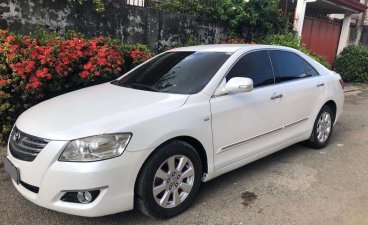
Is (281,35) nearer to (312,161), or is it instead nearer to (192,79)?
(312,161)

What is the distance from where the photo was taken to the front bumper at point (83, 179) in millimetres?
2889

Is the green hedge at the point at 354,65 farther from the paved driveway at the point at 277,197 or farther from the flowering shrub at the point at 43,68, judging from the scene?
the flowering shrub at the point at 43,68

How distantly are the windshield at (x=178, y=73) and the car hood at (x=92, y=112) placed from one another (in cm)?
20

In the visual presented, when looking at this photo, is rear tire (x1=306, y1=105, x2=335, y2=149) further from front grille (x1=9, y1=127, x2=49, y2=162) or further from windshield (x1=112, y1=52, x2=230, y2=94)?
front grille (x1=9, y1=127, x2=49, y2=162)

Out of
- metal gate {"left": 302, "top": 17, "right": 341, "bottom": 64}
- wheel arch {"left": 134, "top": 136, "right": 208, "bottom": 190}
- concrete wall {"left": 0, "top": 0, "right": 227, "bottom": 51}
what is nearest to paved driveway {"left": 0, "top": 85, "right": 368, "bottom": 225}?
wheel arch {"left": 134, "top": 136, "right": 208, "bottom": 190}

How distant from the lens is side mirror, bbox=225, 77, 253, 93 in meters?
3.71

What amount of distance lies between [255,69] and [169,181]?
175 cm

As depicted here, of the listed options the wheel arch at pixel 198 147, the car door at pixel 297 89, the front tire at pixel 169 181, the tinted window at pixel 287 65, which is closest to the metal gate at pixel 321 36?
the car door at pixel 297 89

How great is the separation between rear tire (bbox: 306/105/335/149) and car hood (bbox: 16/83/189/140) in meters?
2.56

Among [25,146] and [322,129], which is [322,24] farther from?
[25,146]

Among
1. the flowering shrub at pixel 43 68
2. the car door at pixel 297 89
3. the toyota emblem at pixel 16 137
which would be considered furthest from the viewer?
the flowering shrub at pixel 43 68

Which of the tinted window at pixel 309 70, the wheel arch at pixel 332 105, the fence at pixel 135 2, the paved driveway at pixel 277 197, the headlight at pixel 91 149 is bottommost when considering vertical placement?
the paved driveway at pixel 277 197

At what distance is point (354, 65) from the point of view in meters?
13.1

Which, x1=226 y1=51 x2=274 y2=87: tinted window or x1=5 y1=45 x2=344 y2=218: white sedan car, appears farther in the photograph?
x1=226 y1=51 x2=274 y2=87: tinted window
